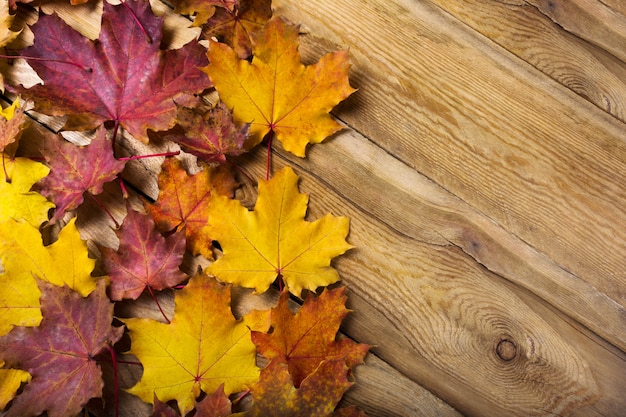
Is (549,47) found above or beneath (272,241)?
above

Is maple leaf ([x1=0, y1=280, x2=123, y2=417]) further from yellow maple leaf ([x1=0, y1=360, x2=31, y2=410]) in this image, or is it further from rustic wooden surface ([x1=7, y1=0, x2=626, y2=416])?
rustic wooden surface ([x1=7, y1=0, x2=626, y2=416])

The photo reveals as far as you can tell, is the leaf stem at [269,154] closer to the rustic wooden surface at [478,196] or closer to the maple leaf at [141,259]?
the rustic wooden surface at [478,196]

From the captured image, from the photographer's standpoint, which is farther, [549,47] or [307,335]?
[549,47]

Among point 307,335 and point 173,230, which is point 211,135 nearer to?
point 173,230

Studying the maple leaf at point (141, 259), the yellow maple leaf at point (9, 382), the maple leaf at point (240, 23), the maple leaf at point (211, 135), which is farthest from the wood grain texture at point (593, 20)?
the yellow maple leaf at point (9, 382)

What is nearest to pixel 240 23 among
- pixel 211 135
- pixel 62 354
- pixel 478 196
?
pixel 211 135

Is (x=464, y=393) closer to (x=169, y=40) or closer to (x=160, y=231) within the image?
(x=160, y=231)
